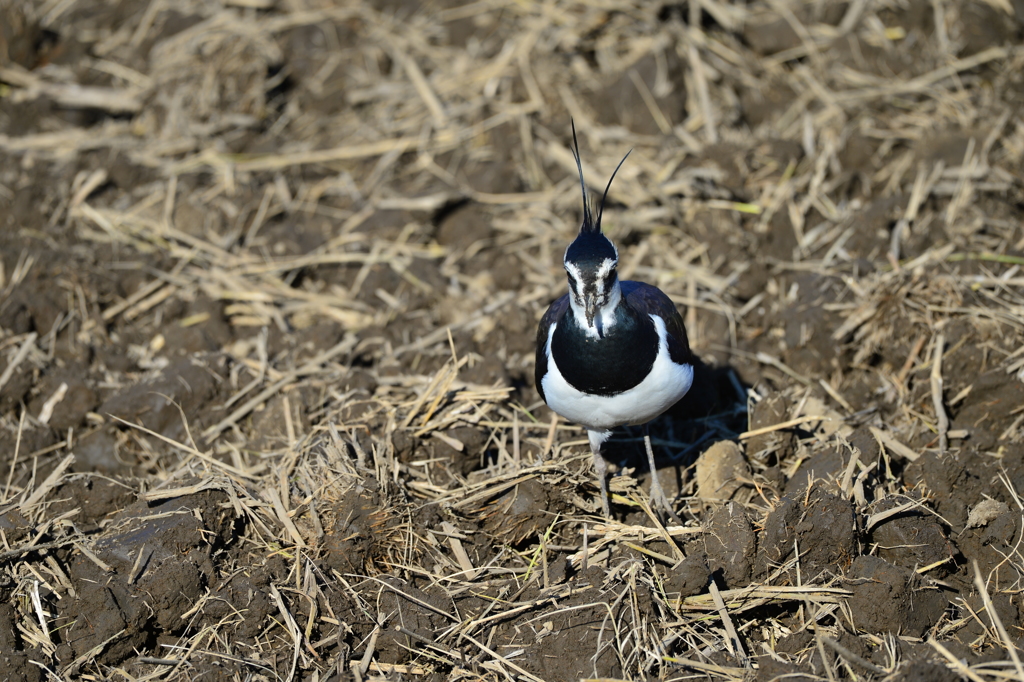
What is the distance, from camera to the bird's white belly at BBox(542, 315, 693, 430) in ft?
12.7

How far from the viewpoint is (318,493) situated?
4.05 metres

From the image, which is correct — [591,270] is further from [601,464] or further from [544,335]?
[601,464]

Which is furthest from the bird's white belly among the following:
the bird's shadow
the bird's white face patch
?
the bird's shadow

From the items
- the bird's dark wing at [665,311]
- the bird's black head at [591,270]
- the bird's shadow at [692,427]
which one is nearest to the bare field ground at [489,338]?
the bird's shadow at [692,427]

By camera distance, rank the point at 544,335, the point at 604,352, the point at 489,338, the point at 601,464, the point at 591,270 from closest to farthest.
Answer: the point at 591,270, the point at 604,352, the point at 601,464, the point at 544,335, the point at 489,338

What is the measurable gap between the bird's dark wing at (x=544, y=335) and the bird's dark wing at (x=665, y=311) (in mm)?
313

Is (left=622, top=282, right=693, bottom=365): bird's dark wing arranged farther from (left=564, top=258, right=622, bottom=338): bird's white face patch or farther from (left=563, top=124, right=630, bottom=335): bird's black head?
(left=563, top=124, right=630, bottom=335): bird's black head

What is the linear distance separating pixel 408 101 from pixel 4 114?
3.52 meters

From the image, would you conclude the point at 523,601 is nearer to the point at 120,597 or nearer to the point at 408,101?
the point at 120,597

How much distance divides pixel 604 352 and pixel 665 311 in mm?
591

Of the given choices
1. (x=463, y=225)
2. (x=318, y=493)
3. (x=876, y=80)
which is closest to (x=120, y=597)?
(x=318, y=493)

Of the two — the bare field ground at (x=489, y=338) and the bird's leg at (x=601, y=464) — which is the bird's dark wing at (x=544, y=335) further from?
the bare field ground at (x=489, y=338)

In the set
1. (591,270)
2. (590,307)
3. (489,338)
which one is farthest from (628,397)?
(489,338)

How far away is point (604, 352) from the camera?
3.81 m
